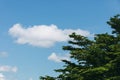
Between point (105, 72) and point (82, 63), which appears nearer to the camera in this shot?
point (105, 72)

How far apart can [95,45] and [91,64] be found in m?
2.68

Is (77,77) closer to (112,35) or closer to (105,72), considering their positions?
(105,72)

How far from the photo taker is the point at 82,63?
38.0 metres

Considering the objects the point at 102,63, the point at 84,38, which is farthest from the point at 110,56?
the point at 84,38

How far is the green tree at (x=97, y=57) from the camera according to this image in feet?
114

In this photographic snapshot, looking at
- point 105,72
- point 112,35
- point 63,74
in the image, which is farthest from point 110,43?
point 63,74

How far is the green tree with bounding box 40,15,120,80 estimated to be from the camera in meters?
34.8

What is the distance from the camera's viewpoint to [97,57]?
36.7 meters

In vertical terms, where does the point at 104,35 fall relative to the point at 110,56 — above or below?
above

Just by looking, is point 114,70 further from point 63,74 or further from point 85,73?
point 63,74

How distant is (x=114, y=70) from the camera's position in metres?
35.5

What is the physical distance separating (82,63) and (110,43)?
3660 millimetres

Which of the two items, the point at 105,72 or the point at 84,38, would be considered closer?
the point at 105,72

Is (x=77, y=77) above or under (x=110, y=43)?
under
